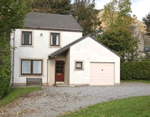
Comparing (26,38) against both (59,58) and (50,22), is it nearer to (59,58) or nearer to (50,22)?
(50,22)

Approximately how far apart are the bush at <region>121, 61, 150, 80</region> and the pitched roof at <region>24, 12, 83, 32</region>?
23.4 feet

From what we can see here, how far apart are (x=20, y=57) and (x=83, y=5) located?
19677mm

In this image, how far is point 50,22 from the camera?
22.5 m

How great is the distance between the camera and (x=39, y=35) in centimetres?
2108

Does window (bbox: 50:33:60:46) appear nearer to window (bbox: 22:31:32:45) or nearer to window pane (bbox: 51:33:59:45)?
window pane (bbox: 51:33:59:45)

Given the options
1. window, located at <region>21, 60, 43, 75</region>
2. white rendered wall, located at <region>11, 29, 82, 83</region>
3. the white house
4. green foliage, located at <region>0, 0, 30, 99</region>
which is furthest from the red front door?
green foliage, located at <region>0, 0, 30, 99</region>

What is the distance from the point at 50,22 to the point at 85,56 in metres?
5.63

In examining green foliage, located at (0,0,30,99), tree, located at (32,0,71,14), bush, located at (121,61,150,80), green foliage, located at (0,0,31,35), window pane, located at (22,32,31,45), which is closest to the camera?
green foliage, located at (0,0,31,35)

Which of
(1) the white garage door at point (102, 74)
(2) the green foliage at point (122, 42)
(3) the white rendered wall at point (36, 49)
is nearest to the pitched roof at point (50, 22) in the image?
(3) the white rendered wall at point (36, 49)

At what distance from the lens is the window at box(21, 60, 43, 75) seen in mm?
20625

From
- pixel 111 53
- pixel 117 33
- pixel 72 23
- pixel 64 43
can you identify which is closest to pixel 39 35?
pixel 64 43

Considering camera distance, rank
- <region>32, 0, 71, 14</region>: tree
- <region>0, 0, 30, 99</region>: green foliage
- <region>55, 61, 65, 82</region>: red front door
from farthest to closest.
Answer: <region>32, 0, 71, 14</region>: tree, <region>55, 61, 65, 82</region>: red front door, <region>0, 0, 30, 99</region>: green foliage

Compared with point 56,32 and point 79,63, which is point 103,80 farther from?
point 56,32

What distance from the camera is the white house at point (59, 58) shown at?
19812 mm
